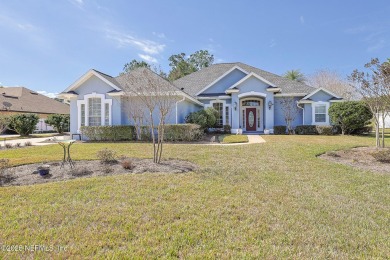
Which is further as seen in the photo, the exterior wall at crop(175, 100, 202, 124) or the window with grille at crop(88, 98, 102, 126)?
the window with grille at crop(88, 98, 102, 126)

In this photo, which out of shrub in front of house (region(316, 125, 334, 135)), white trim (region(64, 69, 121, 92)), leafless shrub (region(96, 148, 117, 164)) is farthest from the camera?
shrub in front of house (region(316, 125, 334, 135))

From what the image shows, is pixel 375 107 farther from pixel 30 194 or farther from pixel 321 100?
→ pixel 30 194

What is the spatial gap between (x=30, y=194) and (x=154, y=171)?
341 centimetres

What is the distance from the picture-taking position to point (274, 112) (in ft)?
72.8

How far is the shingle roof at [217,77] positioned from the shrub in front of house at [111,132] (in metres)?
9.73

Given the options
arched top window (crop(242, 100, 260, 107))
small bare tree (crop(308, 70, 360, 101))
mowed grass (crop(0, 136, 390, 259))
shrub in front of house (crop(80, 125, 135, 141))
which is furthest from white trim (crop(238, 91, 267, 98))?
small bare tree (crop(308, 70, 360, 101))

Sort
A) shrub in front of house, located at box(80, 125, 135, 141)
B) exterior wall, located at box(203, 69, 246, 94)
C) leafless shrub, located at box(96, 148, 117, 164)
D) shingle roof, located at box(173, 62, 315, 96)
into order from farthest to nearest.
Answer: exterior wall, located at box(203, 69, 246, 94) → shingle roof, located at box(173, 62, 315, 96) → shrub in front of house, located at box(80, 125, 135, 141) → leafless shrub, located at box(96, 148, 117, 164)

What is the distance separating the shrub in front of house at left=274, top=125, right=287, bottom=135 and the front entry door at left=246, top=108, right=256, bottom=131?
8.82 feet

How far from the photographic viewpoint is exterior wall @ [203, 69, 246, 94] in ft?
77.5

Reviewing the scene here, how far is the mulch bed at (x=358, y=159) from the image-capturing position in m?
8.09

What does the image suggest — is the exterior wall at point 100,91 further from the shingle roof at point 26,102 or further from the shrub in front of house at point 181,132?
the shingle roof at point 26,102

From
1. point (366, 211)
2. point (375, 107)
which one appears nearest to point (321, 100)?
point (375, 107)

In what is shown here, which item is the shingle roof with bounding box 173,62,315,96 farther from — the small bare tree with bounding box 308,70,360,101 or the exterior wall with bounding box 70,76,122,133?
the small bare tree with bounding box 308,70,360,101

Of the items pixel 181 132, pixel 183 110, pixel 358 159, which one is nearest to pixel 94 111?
pixel 183 110
